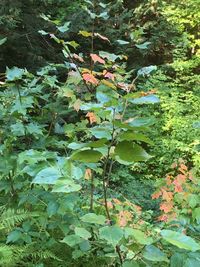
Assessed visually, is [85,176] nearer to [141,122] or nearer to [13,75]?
[13,75]

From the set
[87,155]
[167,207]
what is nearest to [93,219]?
[87,155]

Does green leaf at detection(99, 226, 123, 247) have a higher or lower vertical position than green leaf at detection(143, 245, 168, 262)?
higher

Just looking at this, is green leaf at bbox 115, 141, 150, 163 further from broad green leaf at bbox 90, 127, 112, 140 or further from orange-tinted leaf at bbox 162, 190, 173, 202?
orange-tinted leaf at bbox 162, 190, 173, 202

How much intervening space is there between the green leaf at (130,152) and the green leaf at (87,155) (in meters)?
0.05

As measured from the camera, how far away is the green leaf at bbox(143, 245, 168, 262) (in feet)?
3.41

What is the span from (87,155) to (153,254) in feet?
1.08

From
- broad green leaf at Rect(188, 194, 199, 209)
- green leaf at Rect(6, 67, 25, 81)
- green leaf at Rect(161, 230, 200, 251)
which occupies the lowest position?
broad green leaf at Rect(188, 194, 199, 209)

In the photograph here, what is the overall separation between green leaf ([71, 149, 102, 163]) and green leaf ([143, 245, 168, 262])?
0.30 meters

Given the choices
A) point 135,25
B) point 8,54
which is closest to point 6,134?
point 8,54

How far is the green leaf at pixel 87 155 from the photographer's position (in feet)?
3.19

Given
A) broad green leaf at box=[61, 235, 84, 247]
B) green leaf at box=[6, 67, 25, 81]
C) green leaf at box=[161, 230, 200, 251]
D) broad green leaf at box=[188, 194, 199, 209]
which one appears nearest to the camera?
green leaf at box=[161, 230, 200, 251]

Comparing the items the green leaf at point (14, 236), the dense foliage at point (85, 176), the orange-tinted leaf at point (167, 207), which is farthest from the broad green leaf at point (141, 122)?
the orange-tinted leaf at point (167, 207)

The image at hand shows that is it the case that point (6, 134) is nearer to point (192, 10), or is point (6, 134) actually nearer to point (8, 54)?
point (8, 54)

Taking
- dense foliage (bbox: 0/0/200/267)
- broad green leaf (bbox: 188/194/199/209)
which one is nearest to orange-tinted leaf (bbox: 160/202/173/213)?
dense foliage (bbox: 0/0/200/267)
